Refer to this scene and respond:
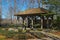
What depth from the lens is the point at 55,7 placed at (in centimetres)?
2873

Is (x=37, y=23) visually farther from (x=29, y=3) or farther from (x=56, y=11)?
(x=29, y=3)

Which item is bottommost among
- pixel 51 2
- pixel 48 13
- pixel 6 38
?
pixel 6 38

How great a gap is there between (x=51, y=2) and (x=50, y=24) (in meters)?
5.59

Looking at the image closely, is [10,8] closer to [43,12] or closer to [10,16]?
[10,16]

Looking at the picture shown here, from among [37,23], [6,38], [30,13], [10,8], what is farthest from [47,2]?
[10,8]

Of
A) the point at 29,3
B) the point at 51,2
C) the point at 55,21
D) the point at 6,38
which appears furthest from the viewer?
the point at 29,3

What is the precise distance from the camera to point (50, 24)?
105ft

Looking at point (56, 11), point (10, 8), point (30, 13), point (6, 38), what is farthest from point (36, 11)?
point (10, 8)

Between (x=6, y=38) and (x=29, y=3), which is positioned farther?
(x=29, y=3)

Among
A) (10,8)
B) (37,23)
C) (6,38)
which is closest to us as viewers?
(6,38)

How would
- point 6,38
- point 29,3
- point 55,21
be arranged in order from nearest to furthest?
point 6,38 < point 55,21 < point 29,3

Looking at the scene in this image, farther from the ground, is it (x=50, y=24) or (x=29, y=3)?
(x=29, y=3)

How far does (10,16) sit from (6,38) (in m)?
43.4

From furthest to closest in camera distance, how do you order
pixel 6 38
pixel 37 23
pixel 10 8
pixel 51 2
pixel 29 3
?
pixel 10 8
pixel 29 3
pixel 37 23
pixel 51 2
pixel 6 38
